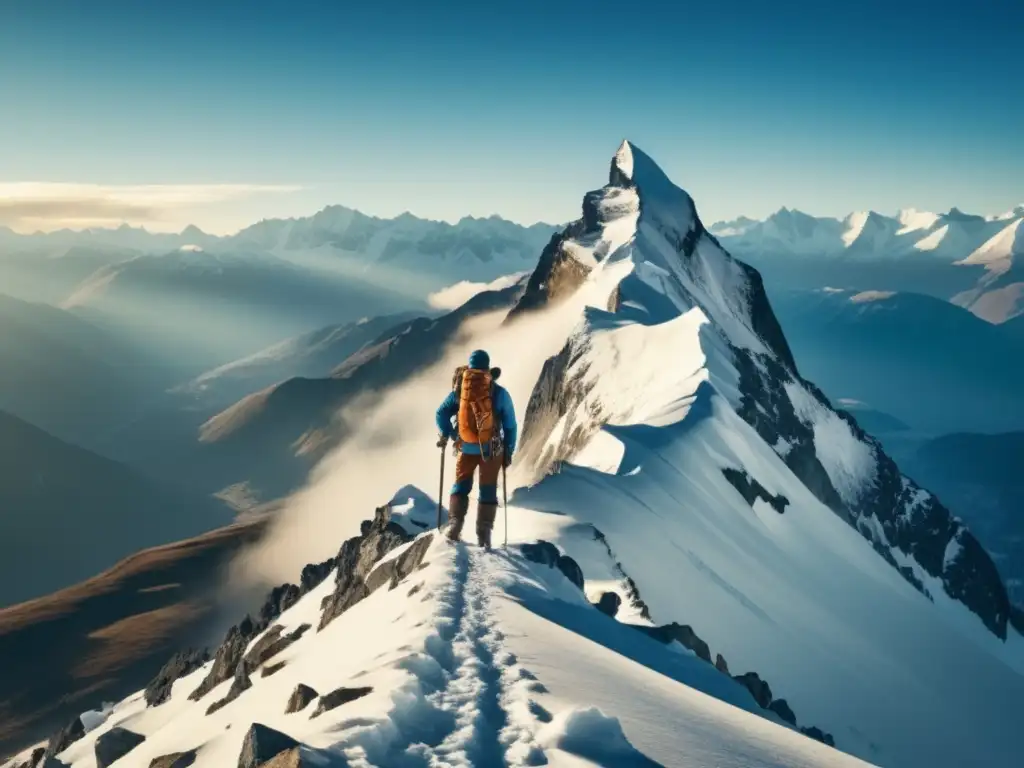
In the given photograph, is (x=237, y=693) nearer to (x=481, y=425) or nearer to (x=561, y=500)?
(x=481, y=425)

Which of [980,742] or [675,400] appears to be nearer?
[980,742]

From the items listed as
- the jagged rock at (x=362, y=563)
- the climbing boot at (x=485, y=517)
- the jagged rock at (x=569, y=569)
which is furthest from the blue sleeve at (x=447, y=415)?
the jagged rock at (x=569, y=569)

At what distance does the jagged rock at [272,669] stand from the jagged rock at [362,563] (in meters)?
2.10

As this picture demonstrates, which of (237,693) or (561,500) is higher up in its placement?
(561,500)

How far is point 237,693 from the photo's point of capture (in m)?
24.2

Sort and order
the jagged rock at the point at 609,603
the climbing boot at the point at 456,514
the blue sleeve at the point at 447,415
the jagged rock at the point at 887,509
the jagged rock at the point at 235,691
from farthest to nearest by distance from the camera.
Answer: the jagged rock at the point at 887,509 → the jagged rock at the point at 609,603 → the jagged rock at the point at 235,691 → the climbing boot at the point at 456,514 → the blue sleeve at the point at 447,415

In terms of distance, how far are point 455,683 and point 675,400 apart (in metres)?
52.0

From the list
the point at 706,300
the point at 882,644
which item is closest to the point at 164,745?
the point at 882,644

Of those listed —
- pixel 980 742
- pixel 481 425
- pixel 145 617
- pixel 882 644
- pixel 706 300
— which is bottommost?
pixel 145 617

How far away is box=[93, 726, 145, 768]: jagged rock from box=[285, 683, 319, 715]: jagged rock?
48.7ft

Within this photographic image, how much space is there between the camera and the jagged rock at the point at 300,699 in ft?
45.0

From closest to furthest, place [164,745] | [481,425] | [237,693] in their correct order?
[481,425], [164,745], [237,693]

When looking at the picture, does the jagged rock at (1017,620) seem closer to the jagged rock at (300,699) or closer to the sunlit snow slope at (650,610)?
the sunlit snow slope at (650,610)

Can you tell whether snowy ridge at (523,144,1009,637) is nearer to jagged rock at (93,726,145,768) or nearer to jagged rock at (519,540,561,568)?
jagged rock at (519,540,561,568)
